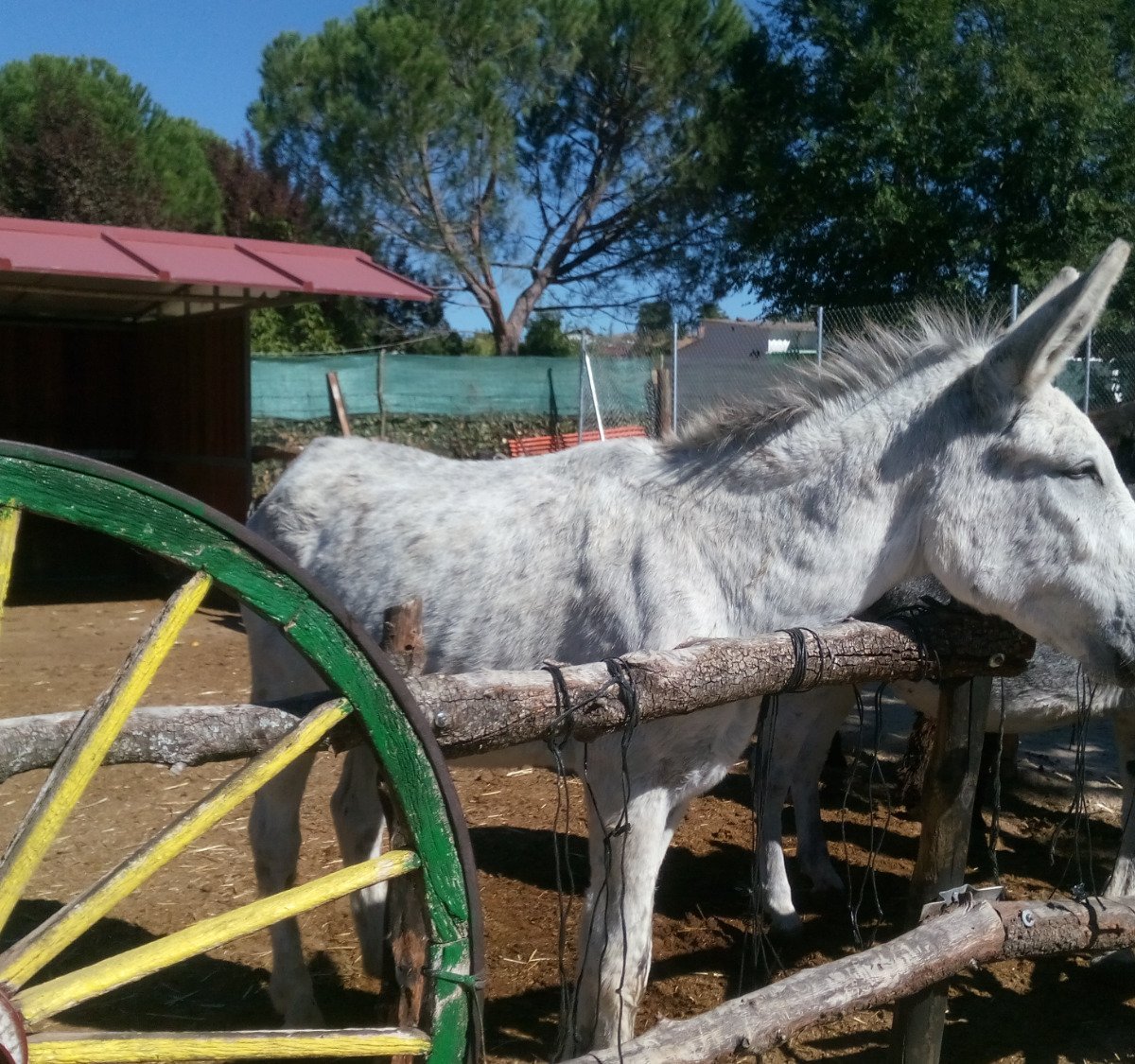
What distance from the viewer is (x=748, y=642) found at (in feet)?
7.80

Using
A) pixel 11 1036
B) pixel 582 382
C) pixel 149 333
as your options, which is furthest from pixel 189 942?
pixel 149 333

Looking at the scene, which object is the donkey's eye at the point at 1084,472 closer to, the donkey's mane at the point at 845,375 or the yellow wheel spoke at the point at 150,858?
the donkey's mane at the point at 845,375

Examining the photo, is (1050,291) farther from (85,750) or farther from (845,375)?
(85,750)

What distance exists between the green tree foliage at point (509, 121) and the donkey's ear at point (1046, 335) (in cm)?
2084

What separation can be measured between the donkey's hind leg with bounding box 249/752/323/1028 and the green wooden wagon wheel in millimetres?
1601

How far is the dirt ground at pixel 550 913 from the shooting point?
11.2 feet

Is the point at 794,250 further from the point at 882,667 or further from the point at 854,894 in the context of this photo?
the point at 882,667

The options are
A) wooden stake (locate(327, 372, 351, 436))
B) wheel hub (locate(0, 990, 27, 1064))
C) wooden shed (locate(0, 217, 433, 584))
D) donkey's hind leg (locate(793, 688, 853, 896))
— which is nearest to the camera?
wheel hub (locate(0, 990, 27, 1064))

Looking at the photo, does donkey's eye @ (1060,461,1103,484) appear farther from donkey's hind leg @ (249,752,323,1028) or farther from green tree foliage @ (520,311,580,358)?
green tree foliage @ (520,311,580,358)

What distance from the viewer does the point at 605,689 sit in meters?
2.10

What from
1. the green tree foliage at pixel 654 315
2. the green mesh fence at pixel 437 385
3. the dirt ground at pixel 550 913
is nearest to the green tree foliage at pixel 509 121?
the green tree foliage at pixel 654 315

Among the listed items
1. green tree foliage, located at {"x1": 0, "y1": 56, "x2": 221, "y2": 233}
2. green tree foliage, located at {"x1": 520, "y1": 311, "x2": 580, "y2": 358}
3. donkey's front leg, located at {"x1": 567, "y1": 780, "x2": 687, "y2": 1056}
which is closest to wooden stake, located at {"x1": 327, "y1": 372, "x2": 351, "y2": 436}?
donkey's front leg, located at {"x1": 567, "y1": 780, "x2": 687, "y2": 1056}

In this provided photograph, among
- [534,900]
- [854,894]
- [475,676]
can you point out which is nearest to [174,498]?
[475,676]

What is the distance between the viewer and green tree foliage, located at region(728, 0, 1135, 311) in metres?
17.4
